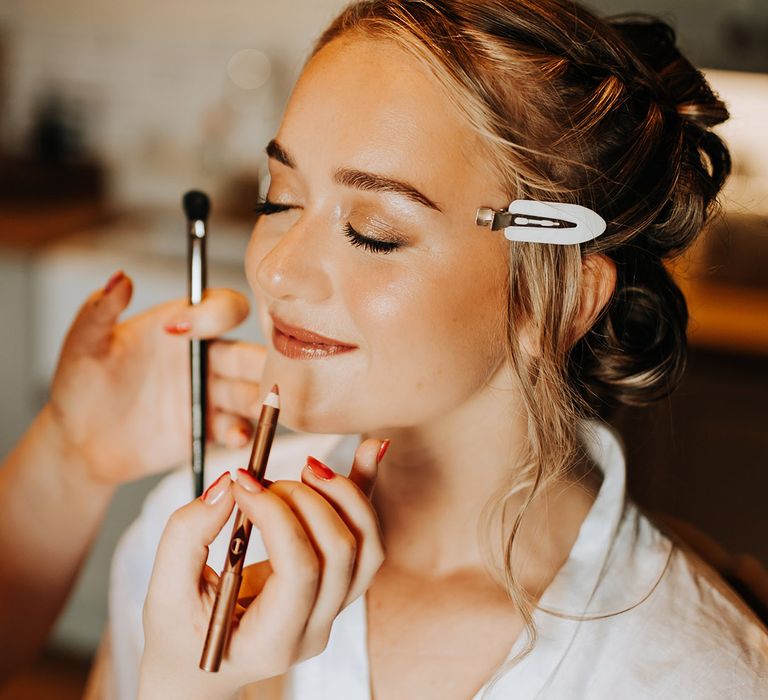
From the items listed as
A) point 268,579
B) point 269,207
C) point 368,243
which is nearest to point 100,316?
point 269,207

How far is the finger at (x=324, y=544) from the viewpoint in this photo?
2.30 ft

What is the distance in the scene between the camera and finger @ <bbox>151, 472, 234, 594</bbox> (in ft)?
2.30

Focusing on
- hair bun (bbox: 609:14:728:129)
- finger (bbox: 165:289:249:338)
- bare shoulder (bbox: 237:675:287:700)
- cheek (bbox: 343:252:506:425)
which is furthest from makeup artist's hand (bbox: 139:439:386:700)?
hair bun (bbox: 609:14:728:129)

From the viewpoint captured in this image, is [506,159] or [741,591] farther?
[741,591]

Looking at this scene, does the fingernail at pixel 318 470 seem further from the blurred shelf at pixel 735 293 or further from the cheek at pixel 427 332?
the blurred shelf at pixel 735 293

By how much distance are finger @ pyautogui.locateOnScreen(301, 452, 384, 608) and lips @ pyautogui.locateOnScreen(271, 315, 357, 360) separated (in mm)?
175

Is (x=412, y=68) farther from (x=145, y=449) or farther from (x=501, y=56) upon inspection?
(x=145, y=449)

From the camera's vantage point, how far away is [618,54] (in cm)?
91

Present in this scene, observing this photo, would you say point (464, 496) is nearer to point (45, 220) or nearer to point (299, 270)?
point (299, 270)

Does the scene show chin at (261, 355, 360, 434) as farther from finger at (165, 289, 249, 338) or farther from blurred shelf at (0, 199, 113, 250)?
blurred shelf at (0, 199, 113, 250)

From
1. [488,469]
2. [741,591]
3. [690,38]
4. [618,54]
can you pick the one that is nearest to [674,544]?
[741,591]

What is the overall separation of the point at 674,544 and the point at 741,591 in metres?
0.10

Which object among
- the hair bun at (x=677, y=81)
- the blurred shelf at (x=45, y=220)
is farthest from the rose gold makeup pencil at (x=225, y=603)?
the blurred shelf at (x=45, y=220)

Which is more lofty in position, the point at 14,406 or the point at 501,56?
the point at 501,56
